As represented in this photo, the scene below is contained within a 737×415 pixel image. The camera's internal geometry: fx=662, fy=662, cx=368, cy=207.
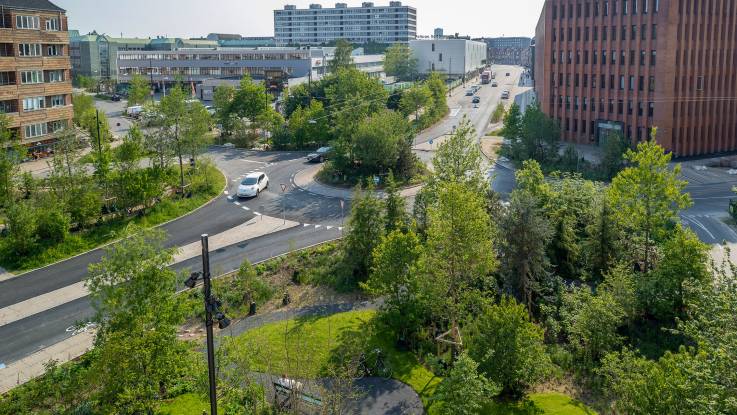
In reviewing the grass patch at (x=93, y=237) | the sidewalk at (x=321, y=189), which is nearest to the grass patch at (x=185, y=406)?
the grass patch at (x=93, y=237)

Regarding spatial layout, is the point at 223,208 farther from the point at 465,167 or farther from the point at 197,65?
the point at 197,65

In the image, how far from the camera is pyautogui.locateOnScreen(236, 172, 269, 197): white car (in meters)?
48.8

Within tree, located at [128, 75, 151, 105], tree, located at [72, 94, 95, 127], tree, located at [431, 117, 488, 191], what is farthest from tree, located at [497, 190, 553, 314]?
tree, located at [128, 75, 151, 105]

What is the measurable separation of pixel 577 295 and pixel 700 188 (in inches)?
1300

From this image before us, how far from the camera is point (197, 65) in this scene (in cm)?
13600

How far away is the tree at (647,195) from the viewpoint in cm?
3122

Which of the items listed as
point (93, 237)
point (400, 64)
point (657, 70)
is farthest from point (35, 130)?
point (400, 64)

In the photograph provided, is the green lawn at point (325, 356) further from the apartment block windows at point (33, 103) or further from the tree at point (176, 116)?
the apartment block windows at point (33, 103)

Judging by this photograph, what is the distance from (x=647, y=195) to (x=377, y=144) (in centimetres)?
2456

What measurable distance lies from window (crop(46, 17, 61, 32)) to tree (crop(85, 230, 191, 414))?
48486 millimetres

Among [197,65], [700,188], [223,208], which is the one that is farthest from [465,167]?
[197,65]

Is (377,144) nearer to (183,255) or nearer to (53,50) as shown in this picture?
(183,255)

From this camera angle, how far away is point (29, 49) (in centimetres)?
→ 5884

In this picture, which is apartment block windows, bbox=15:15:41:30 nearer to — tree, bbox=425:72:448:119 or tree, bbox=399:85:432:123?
tree, bbox=399:85:432:123
